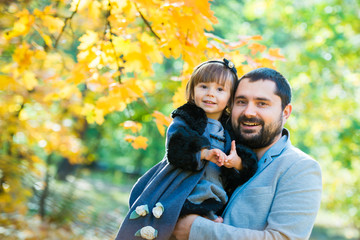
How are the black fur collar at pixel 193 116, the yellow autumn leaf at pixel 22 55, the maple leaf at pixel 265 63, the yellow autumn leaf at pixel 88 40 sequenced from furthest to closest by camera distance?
the yellow autumn leaf at pixel 22 55
the yellow autumn leaf at pixel 88 40
the maple leaf at pixel 265 63
the black fur collar at pixel 193 116

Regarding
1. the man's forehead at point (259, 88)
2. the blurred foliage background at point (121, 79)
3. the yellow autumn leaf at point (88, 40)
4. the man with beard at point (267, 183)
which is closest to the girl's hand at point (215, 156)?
the man with beard at point (267, 183)

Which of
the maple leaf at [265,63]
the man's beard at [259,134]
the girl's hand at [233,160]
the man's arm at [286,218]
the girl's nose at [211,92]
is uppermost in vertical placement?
the maple leaf at [265,63]

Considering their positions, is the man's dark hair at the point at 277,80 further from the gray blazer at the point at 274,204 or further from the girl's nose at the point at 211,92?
the gray blazer at the point at 274,204

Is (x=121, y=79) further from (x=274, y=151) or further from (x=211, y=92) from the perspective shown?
(x=274, y=151)

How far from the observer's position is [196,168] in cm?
207

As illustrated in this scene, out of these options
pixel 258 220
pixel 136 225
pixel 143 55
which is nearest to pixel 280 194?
pixel 258 220

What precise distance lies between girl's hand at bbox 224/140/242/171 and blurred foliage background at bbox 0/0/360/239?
95 cm

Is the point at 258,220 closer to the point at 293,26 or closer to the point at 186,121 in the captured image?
the point at 186,121

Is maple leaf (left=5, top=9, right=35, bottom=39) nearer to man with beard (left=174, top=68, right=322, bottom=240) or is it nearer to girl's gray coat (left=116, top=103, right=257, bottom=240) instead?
girl's gray coat (left=116, top=103, right=257, bottom=240)

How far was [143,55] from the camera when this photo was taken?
345cm

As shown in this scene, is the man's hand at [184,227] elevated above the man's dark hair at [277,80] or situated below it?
below

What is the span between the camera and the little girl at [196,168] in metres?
2.05

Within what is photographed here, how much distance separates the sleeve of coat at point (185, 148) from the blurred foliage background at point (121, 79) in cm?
94

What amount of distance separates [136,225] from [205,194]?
0.43 meters
